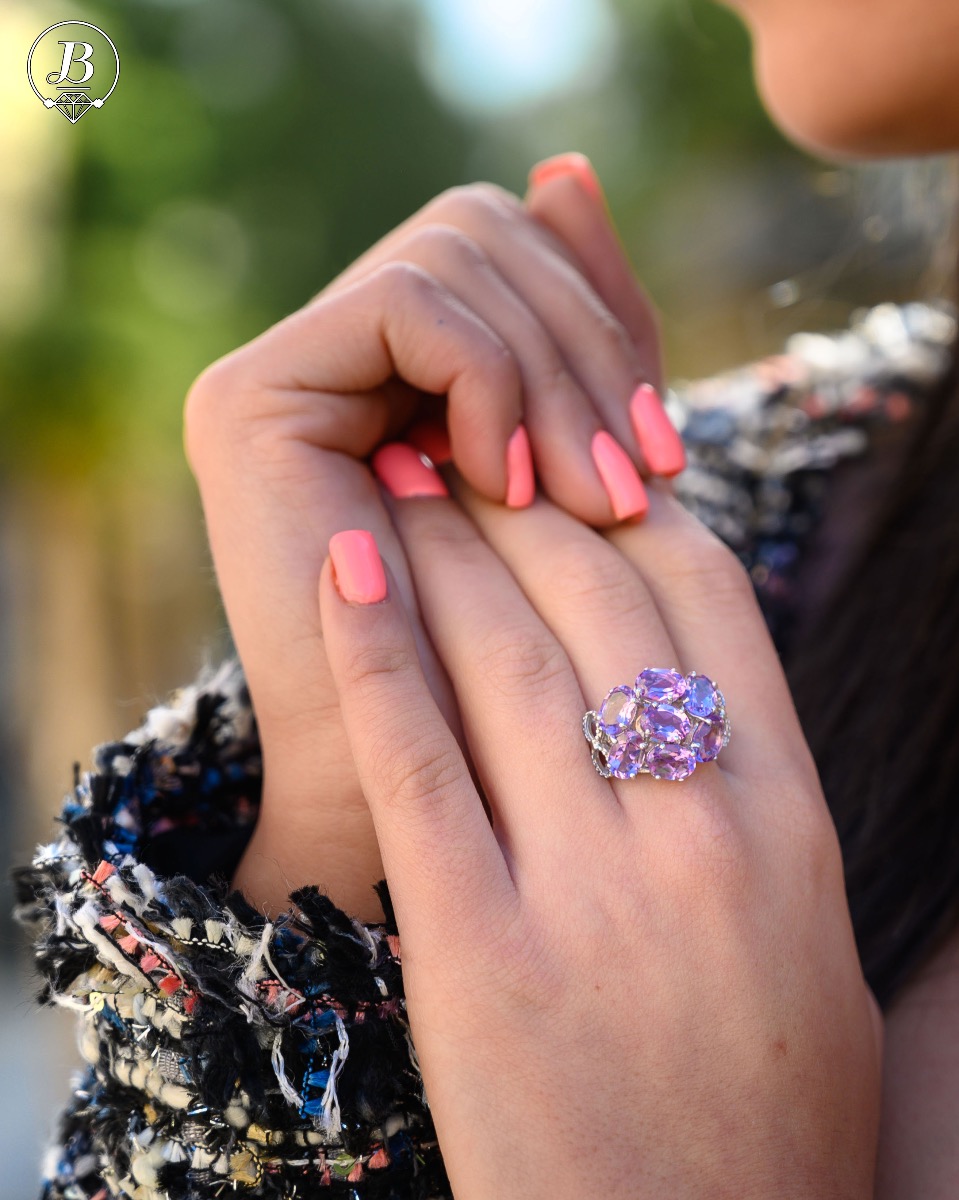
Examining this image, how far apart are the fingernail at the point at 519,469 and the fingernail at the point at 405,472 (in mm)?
103

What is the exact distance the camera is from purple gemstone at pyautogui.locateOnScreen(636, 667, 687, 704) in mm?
997

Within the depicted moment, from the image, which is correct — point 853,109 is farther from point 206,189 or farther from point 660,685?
point 206,189

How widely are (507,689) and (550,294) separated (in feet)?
1.82

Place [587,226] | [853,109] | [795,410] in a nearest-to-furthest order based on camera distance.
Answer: [587,226]
[853,109]
[795,410]

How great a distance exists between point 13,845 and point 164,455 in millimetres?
3482

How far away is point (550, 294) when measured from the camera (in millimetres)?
1262

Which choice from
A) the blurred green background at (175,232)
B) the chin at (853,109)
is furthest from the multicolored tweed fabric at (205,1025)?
the blurred green background at (175,232)

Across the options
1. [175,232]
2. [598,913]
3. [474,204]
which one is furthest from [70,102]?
[175,232]

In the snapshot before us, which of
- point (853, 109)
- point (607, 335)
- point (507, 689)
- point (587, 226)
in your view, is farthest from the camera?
point (853, 109)

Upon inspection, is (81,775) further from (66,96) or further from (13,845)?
(13,845)

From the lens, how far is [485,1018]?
0.90 meters

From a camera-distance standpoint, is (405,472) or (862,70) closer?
(405,472)

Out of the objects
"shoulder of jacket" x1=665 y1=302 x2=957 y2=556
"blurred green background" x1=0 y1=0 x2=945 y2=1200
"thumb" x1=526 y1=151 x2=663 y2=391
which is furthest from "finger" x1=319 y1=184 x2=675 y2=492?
"blurred green background" x1=0 y1=0 x2=945 y2=1200

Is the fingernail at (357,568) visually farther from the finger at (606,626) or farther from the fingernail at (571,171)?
the fingernail at (571,171)
